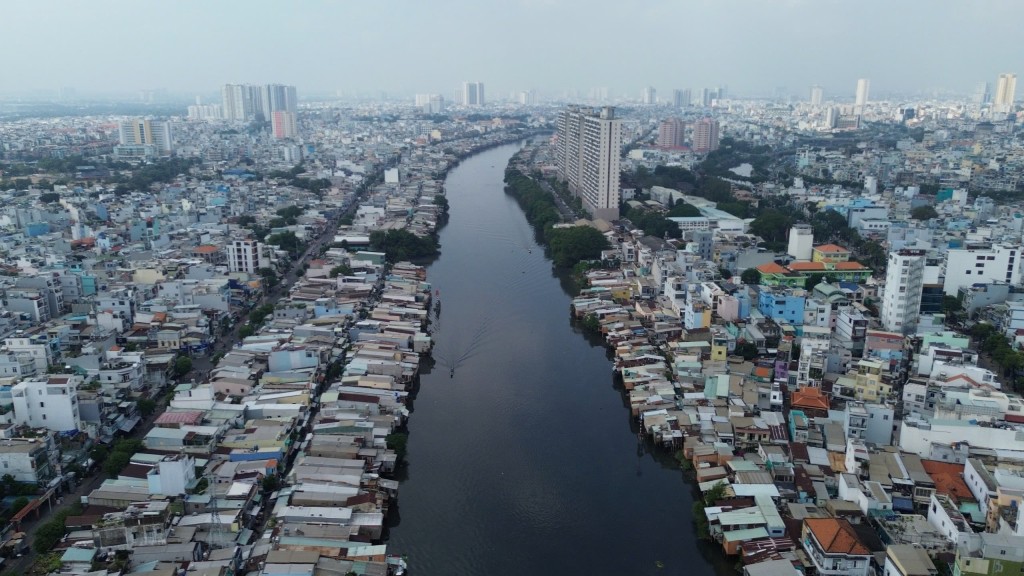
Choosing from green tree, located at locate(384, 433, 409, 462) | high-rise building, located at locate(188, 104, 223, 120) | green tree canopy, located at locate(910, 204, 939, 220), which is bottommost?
green tree, located at locate(384, 433, 409, 462)

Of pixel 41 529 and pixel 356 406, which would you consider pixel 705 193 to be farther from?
pixel 41 529

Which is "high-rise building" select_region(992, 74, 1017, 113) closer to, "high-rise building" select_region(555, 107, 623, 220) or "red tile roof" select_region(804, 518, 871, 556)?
"high-rise building" select_region(555, 107, 623, 220)

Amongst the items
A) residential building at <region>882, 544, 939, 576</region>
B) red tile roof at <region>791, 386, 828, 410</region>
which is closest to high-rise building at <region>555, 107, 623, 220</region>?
red tile roof at <region>791, 386, 828, 410</region>

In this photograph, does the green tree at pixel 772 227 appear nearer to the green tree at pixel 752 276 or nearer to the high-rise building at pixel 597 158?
the high-rise building at pixel 597 158

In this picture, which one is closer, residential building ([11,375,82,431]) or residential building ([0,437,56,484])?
residential building ([0,437,56,484])

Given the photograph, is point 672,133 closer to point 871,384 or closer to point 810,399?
point 871,384

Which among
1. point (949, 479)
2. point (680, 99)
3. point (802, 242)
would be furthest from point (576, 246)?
point (680, 99)

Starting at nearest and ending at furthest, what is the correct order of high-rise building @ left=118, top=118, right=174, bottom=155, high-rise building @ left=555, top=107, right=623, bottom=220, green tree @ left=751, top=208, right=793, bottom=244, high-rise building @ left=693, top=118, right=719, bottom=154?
green tree @ left=751, top=208, right=793, bottom=244 → high-rise building @ left=555, top=107, right=623, bottom=220 → high-rise building @ left=118, top=118, right=174, bottom=155 → high-rise building @ left=693, top=118, right=719, bottom=154
